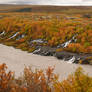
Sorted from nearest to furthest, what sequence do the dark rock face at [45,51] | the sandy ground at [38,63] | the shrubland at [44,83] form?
the shrubland at [44,83]
the sandy ground at [38,63]
the dark rock face at [45,51]

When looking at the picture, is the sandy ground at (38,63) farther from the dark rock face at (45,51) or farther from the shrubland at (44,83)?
the shrubland at (44,83)

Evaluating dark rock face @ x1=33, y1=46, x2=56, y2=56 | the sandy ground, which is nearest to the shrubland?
the sandy ground

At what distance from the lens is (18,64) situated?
18.7 meters

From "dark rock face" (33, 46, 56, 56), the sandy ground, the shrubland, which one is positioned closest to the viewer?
the shrubland

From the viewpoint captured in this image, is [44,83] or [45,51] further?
[45,51]

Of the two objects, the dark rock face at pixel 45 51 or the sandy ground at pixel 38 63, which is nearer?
the sandy ground at pixel 38 63

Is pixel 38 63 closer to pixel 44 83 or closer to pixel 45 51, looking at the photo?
pixel 45 51

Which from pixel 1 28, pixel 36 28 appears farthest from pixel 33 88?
pixel 1 28

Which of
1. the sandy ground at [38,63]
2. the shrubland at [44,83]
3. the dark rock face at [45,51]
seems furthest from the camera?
the dark rock face at [45,51]

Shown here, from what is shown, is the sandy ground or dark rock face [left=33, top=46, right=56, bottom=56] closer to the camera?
the sandy ground

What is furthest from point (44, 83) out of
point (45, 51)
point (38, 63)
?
point (45, 51)

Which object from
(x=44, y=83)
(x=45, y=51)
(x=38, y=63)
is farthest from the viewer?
(x=45, y=51)

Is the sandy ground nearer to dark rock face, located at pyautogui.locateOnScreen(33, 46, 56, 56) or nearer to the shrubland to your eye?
dark rock face, located at pyautogui.locateOnScreen(33, 46, 56, 56)

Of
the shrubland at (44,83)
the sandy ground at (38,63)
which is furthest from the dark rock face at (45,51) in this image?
the shrubland at (44,83)
